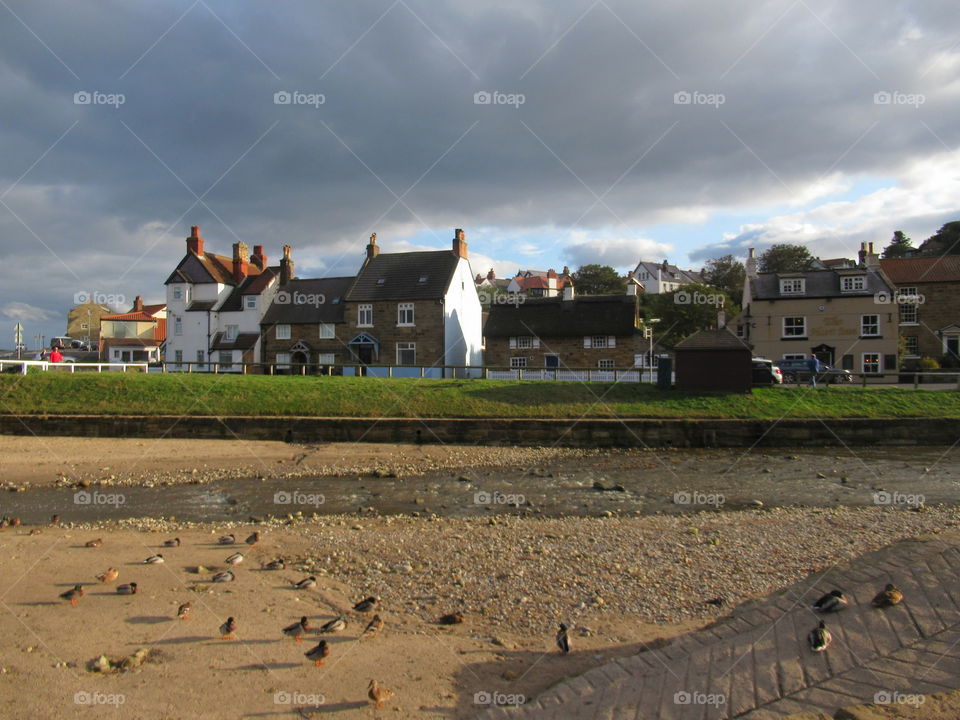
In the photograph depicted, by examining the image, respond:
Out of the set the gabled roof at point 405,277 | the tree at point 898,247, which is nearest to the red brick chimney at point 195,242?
the gabled roof at point 405,277

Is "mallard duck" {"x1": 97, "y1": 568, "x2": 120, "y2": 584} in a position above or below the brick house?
below

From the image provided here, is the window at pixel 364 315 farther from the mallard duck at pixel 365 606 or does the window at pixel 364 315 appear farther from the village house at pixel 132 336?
the mallard duck at pixel 365 606

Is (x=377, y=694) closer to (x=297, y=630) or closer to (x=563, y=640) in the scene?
(x=297, y=630)

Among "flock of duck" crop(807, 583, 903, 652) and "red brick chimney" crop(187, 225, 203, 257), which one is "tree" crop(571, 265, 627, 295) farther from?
"flock of duck" crop(807, 583, 903, 652)

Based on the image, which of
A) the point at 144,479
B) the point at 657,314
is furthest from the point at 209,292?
the point at 657,314

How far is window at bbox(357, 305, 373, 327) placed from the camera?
42.8 m

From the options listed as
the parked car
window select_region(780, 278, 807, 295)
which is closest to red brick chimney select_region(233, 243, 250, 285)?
the parked car

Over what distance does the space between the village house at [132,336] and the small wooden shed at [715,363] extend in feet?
164

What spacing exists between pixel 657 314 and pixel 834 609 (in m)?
60.0

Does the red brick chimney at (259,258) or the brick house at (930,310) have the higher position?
the red brick chimney at (259,258)

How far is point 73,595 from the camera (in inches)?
291

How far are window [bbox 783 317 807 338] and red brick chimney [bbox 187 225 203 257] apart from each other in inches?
1715

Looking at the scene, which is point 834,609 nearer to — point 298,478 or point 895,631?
point 895,631

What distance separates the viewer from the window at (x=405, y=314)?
138 feet
